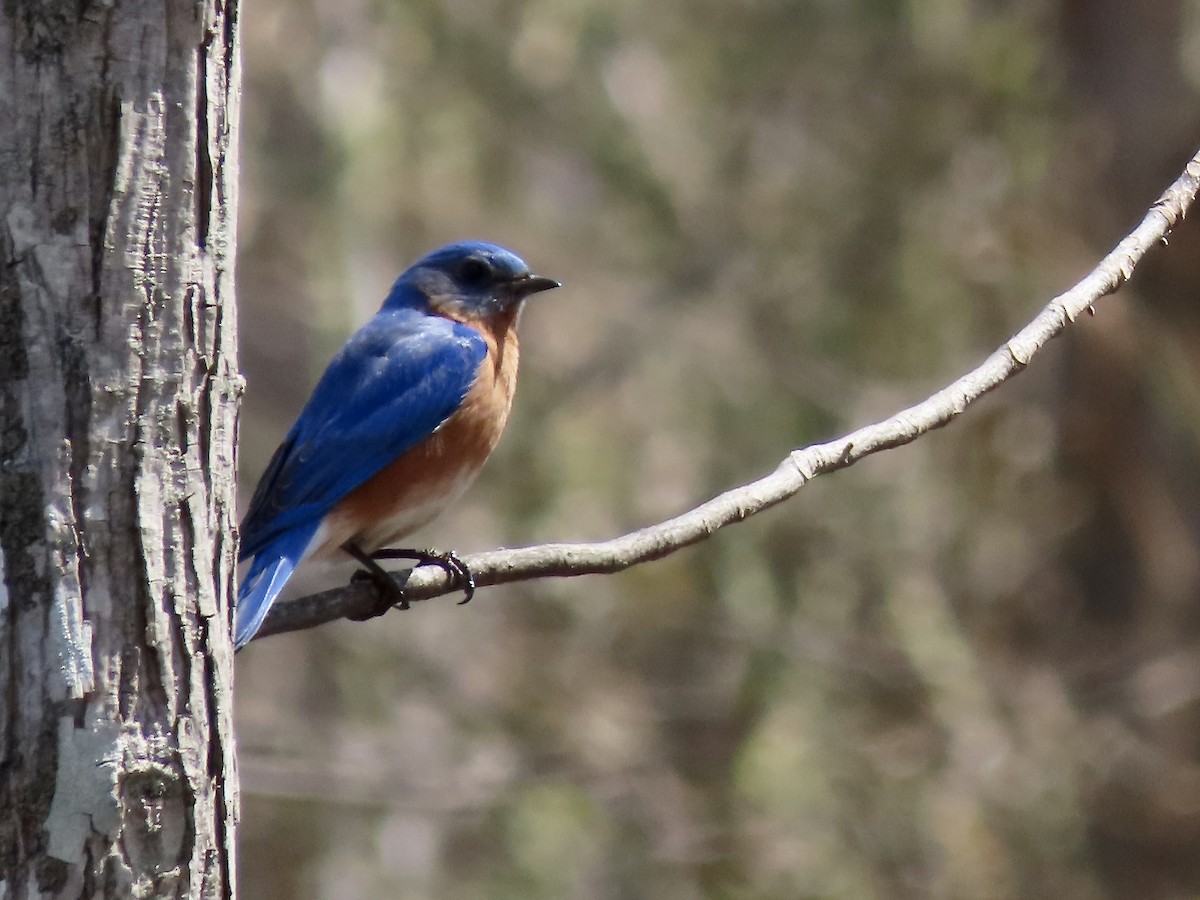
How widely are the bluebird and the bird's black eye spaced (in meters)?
0.13

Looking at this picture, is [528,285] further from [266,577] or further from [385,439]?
[266,577]

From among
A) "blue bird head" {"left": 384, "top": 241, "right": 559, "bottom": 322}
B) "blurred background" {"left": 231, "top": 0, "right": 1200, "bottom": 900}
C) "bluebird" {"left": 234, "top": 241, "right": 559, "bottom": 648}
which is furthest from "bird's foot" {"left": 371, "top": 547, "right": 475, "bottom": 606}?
"blurred background" {"left": 231, "top": 0, "right": 1200, "bottom": 900}

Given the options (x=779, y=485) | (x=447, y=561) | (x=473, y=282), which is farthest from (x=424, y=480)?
(x=779, y=485)

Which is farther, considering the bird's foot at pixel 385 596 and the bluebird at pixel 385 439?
the bluebird at pixel 385 439

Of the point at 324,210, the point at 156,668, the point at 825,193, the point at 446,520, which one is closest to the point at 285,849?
the point at 446,520

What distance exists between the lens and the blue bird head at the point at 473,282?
14.9 feet

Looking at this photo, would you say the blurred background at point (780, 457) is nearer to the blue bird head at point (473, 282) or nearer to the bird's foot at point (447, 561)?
the blue bird head at point (473, 282)

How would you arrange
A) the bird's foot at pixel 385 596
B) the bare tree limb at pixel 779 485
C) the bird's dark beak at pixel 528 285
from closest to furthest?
the bare tree limb at pixel 779 485 → the bird's foot at pixel 385 596 → the bird's dark beak at pixel 528 285

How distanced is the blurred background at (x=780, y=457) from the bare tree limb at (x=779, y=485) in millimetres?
2865

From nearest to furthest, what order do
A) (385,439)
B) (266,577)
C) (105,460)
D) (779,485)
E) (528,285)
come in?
(105,460) → (779,485) → (266,577) → (385,439) → (528,285)

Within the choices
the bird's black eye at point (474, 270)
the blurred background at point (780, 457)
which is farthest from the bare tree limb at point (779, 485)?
the blurred background at point (780, 457)

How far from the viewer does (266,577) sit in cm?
335

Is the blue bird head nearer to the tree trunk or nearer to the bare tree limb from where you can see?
the bare tree limb

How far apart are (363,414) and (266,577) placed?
2.58ft
